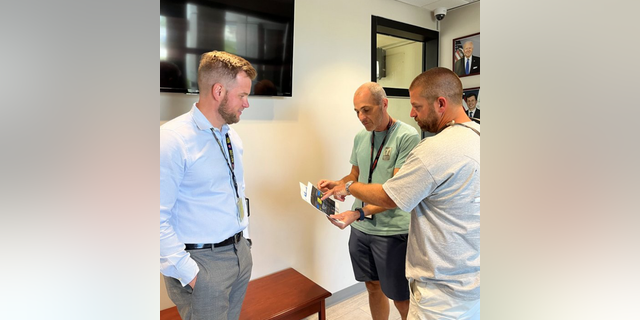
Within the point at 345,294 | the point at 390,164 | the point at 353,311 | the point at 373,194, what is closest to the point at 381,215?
the point at 390,164

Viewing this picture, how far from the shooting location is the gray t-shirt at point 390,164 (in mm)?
2238

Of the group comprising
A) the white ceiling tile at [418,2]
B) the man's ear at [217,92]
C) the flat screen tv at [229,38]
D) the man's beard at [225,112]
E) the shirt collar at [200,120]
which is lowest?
the shirt collar at [200,120]

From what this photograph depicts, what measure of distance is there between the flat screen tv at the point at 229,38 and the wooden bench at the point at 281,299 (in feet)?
4.80

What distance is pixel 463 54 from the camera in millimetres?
3910

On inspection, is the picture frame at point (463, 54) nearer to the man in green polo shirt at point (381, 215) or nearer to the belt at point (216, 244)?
the man in green polo shirt at point (381, 215)

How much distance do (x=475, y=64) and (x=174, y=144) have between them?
3377 millimetres

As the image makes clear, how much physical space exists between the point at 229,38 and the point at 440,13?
259 centimetres

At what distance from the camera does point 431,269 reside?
1510mm

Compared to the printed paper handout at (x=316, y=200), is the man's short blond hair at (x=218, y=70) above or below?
above

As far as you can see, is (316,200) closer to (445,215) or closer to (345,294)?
(445,215)

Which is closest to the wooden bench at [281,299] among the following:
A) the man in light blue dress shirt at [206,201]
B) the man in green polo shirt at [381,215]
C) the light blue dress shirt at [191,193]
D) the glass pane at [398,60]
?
the man in green polo shirt at [381,215]

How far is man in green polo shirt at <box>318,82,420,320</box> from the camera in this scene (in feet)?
7.52
